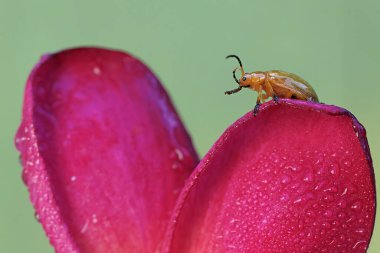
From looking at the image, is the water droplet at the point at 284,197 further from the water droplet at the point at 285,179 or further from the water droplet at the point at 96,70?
the water droplet at the point at 96,70

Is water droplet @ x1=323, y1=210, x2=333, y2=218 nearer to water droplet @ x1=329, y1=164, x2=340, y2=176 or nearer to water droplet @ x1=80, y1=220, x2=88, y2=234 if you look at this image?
water droplet @ x1=329, y1=164, x2=340, y2=176

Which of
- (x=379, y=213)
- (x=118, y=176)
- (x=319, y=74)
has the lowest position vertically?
(x=379, y=213)

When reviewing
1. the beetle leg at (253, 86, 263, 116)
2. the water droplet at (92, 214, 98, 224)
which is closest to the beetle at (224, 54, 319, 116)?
the beetle leg at (253, 86, 263, 116)

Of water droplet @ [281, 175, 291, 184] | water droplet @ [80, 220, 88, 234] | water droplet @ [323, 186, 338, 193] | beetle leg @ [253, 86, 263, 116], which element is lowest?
water droplet @ [80, 220, 88, 234]

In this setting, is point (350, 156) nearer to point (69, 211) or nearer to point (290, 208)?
point (290, 208)

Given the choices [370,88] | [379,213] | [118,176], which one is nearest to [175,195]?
[118,176]

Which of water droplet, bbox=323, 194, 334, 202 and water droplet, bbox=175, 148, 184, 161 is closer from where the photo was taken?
water droplet, bbox=323, 194, 334, 202
